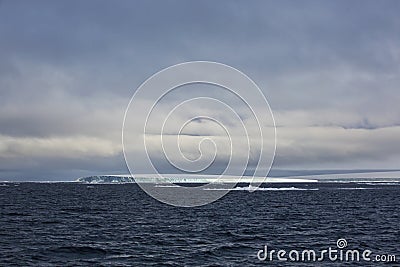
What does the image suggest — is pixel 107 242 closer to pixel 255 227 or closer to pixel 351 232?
pixel 255 227

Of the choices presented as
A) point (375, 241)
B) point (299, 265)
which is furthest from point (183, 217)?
point (299, 265)

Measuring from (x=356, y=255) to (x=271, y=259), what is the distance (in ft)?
26.6

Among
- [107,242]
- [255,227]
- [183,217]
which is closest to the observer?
[107,242]

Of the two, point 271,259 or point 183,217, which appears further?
point 183,217

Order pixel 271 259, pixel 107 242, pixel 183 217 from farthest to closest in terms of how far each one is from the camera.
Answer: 1. pixel 183 217
2. pixel 107 242
3. pixel 271 259

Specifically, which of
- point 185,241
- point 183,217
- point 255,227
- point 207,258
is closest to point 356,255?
point 207,258

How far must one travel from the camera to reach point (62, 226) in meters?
64.9

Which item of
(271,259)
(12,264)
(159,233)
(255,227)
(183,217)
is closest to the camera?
(12,264)

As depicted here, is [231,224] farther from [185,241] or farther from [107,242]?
[107,242]

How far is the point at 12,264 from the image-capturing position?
38.6 metres

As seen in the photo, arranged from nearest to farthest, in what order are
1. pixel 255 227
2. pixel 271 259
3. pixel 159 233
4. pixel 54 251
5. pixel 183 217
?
1. pixel 271 259
2. pixel 54 251
3. pixel 159 233
4. pixel 255 227
5. pixel 183 217

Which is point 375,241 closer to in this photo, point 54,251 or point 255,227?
point 255,227

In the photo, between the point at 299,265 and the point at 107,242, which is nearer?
the point at 299,265

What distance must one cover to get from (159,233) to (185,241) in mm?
7403
